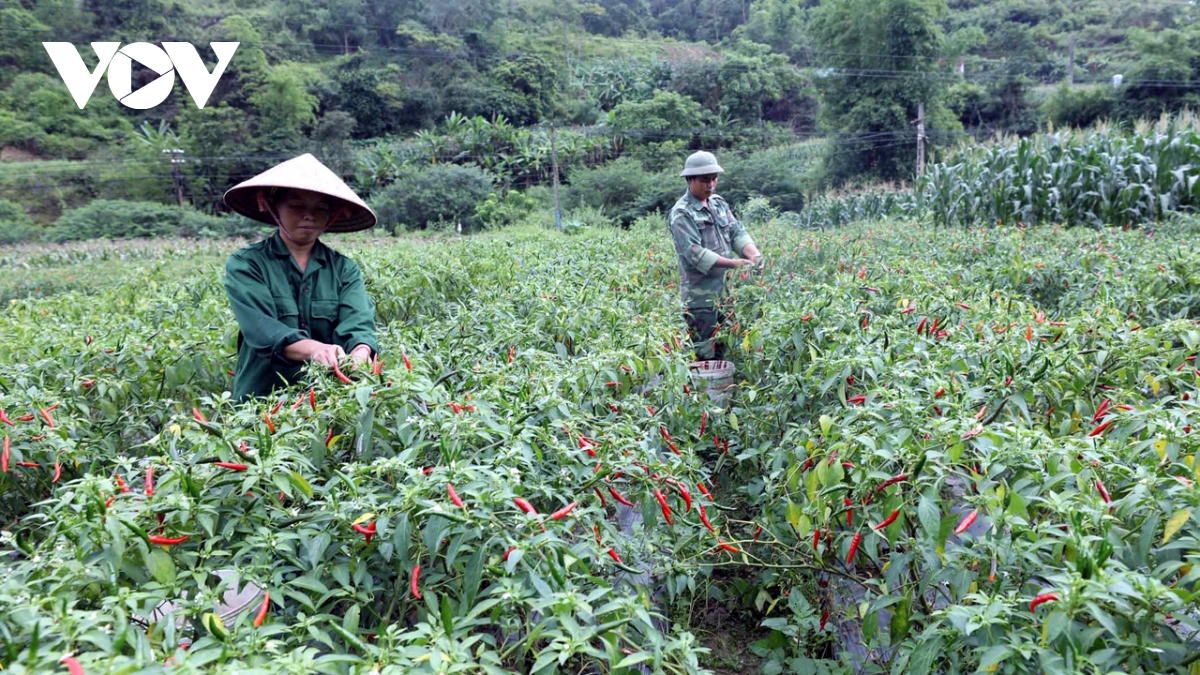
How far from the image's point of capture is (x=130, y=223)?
2989 centimetres

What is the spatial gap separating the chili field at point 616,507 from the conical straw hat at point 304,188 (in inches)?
20.5

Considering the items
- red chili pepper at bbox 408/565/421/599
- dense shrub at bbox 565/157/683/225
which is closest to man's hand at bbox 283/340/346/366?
red chili pepper at bbox 408/565/421/599

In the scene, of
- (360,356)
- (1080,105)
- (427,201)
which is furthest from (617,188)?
(360,356)

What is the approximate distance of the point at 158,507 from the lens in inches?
55.6

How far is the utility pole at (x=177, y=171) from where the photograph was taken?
3453 centimetres

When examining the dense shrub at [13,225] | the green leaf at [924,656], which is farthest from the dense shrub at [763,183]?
the green leaf at [924,656]

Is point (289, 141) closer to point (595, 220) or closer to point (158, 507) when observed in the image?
point (595, 220)

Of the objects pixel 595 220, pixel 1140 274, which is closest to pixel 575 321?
pixel 1140 274

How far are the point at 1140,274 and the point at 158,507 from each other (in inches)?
168

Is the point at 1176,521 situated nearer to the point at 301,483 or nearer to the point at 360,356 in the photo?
the point at 301,483

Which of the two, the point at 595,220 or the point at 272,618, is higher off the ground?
the point at 272,618

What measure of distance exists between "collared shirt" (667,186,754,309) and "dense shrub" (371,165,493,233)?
24351 millimetres

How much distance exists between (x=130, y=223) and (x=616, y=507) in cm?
3368

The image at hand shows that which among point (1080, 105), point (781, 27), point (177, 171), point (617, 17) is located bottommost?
point (1080, 105)
